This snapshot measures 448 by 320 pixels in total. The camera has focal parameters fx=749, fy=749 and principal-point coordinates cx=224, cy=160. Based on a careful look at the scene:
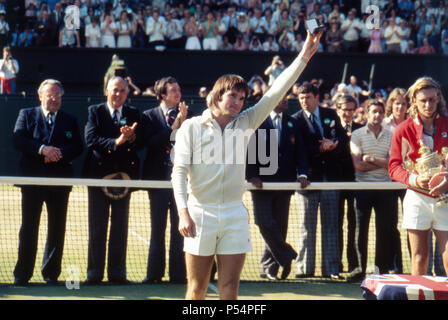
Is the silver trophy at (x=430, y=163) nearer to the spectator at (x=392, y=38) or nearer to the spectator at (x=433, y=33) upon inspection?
the spectator at (x=392, y=38)

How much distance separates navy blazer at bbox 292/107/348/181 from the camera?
875cm

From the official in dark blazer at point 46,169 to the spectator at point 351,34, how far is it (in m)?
15.7

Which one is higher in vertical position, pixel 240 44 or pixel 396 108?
pixel 240 44

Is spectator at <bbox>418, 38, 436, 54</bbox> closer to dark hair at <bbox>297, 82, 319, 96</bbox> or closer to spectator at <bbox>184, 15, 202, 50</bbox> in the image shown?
spectator at <bbox>184, 15, 202, 50</bbox>

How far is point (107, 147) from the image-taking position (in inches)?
312

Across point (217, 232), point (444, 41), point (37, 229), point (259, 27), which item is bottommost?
point (37, 229)

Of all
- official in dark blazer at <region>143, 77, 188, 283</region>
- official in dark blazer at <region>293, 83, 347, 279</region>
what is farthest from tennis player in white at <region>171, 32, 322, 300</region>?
official in dark blazer at <region>293, 83, 347, 279</region>

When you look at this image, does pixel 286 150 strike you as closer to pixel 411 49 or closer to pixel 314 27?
pixel 314 27

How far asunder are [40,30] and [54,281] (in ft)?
46.6

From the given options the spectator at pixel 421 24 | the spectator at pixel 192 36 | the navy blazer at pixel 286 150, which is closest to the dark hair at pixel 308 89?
the navy blazer at pixel 286 150

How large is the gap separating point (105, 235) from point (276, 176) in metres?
2.01

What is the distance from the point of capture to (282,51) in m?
21.5

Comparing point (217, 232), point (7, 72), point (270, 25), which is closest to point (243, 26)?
point (270, 25)
